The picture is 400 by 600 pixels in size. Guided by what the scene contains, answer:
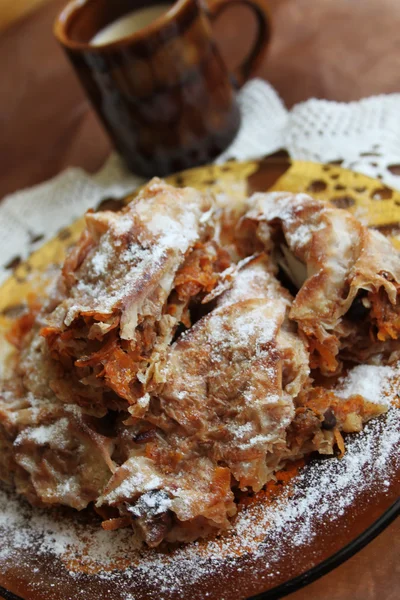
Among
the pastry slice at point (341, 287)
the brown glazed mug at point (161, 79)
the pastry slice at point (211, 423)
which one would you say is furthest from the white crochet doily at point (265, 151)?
the pastry slice at point (211, 423)

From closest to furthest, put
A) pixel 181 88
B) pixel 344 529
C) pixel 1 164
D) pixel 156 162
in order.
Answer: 1. pixel 344 529
2. pixel 181 88
3. pixel 156 162
4. pixel 1 164

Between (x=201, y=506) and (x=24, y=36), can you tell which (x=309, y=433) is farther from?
(x=24, y=36)

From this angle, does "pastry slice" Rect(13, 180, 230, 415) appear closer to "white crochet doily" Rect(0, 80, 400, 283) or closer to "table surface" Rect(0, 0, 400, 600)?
"white crochet doily" Rect(0, 80, 400, 283)

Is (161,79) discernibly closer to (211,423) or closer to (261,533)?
(211,423)

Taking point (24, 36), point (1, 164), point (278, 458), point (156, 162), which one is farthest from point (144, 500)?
point (24, 36)

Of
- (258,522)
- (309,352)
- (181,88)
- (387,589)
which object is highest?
(181,88)
